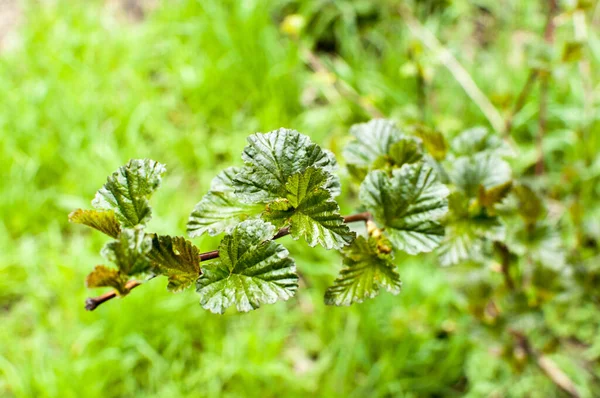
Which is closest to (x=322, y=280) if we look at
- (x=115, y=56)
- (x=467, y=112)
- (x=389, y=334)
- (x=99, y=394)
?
(x=389, y=334)

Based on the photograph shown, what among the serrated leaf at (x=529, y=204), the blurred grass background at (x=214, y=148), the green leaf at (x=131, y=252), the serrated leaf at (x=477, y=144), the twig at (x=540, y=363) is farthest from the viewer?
the blurred grass background at (x=214, y=148)

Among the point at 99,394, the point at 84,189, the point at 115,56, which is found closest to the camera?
the point at 99,394

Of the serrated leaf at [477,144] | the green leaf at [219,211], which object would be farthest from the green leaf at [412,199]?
the serrated leaf at [477,144]

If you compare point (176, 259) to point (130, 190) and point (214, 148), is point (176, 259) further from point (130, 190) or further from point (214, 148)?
point (214, 148)

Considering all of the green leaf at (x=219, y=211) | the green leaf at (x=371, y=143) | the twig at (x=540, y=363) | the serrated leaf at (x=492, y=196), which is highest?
the green leaf at (x=371, y=143)

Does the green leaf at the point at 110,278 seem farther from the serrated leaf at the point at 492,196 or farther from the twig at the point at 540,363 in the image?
the twig at the point at 540,363

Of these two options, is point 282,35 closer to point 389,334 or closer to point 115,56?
point 115,56

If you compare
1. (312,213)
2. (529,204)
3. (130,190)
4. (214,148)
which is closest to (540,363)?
(529,204)
